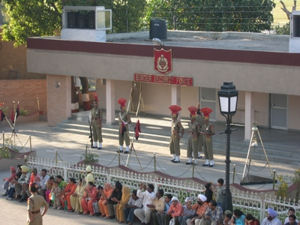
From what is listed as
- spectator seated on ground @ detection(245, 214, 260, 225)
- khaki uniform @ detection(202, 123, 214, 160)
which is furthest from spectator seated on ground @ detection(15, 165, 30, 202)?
spectator seated on ground @ detection(245, 214, 260, 225)

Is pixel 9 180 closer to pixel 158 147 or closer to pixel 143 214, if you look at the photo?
pixel 143 214

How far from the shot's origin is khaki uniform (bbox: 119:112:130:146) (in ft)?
82.9

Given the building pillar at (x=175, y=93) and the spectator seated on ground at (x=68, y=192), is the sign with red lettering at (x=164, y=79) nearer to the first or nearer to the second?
the building pillar at (x=175, y=93)

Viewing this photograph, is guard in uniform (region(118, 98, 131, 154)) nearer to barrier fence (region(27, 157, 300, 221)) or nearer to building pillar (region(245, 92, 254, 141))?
building pillar (region(245, 92, 254, 141))

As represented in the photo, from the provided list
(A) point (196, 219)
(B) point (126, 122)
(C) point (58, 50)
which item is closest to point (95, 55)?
(C) point (58, 50)

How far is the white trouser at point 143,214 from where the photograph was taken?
17564 mm

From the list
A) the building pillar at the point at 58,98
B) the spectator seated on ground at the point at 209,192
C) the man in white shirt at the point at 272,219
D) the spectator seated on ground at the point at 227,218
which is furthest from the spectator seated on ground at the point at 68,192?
the building pillar at the point at 58,98

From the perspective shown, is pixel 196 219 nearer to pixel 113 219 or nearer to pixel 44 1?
pixel 113 219

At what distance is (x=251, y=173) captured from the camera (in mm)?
22234

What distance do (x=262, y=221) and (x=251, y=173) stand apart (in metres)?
6.23

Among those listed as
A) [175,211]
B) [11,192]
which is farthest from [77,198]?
[175,211]

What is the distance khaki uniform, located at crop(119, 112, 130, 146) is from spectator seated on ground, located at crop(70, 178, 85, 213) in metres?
6.44

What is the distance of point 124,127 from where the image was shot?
25.4 m

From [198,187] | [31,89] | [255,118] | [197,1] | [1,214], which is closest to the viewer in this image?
[198,187]
